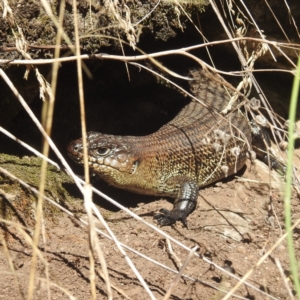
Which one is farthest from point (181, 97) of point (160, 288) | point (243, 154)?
point (160, 288)

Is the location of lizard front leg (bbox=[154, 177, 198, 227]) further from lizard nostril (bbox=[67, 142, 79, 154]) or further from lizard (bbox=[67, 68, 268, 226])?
lizard nostril (bbox=[67, 142, 79, 154])

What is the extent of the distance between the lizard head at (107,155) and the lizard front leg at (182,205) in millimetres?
469

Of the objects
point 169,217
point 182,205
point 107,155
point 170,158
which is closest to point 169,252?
point 169,217

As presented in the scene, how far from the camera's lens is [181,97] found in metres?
5.60

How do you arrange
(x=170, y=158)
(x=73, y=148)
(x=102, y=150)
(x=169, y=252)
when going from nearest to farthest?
(x=169, y=252)
(x=73, y=148)
(x=102, y=150)
(x=170, y=158)

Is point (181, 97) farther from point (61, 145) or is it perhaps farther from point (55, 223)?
point (55, 223)

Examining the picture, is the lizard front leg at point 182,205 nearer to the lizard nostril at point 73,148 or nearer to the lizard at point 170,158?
the lizard at point 170,158

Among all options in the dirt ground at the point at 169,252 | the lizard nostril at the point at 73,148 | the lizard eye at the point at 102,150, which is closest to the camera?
the dirt ground at the point at 169,252

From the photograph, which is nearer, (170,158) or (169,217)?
(169,217)

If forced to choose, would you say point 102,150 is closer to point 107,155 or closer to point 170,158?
point 107,155

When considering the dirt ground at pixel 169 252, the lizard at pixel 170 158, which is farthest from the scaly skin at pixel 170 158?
the dirt ground at pixel 169 252

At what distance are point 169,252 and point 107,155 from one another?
1.06 metres

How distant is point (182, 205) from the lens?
4.15 meters

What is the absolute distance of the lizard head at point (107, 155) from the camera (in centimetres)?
395
